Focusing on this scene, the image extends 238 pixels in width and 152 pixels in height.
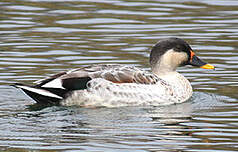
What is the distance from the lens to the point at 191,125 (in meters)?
11.3

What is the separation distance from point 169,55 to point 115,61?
238 centimetres

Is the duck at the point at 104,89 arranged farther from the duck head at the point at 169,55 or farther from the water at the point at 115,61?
the duck head at the point at 169,55

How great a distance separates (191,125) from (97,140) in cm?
169

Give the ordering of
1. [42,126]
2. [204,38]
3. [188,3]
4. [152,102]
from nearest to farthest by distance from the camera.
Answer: [42,126] → [152,102] → [204,38] → [188,3]

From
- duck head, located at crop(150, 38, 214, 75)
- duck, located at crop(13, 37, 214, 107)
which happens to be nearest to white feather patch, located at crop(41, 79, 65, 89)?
duck, located at crop(13, 37, 214, 107)

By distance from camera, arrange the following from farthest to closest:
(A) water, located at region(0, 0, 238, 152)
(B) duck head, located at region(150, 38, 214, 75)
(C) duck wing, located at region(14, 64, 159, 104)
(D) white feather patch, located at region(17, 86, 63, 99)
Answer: (B) duck head, located at region(150, 38, 214, 75), (C) duck wing, located at region(14, 64, 159, 104), (D) white feather patch, located at region(17, 86, 63, 99), (A) water, located at region(0, 0, 238, 152)

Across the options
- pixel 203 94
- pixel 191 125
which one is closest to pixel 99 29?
pixel 203 94

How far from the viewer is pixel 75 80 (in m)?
12.6

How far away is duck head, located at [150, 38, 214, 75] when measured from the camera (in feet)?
43.8

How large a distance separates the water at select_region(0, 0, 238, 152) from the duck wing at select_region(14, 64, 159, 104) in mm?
243

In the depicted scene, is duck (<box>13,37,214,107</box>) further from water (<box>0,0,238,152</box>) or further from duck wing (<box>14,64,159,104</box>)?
water (<box>0,0,238,152</box>)

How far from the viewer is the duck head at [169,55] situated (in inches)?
525

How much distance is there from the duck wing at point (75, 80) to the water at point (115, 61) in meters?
0.24

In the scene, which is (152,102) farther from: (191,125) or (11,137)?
(11,137)
